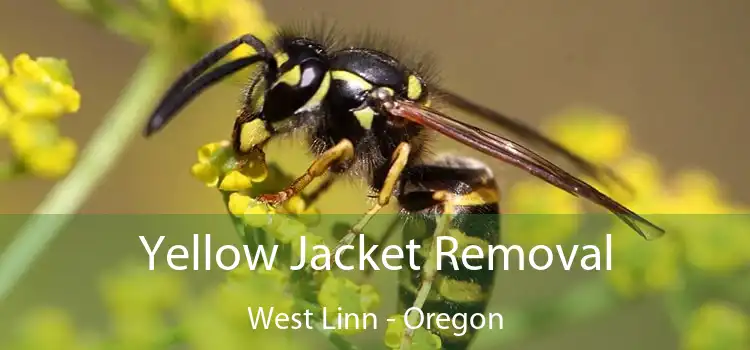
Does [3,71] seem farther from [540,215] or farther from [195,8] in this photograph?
[540,215]

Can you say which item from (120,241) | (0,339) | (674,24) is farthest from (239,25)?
(674,24)

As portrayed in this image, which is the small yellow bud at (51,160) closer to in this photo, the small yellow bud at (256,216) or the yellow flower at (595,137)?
the small yellow bud at (256,216)

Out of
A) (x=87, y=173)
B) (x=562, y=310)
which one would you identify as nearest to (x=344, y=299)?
(x=87, y=173)

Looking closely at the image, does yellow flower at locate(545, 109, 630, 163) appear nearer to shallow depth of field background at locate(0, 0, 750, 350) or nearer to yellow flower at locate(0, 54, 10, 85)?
yellow flower at locate(0, 54, 10, 85)

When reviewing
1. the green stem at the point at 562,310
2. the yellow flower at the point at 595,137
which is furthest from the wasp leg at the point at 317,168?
the yellow flower at the point at 595,137

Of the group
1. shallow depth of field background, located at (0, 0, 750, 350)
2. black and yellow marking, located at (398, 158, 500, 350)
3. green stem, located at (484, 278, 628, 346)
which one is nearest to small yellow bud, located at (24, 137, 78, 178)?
black and yellow marking, located at (398, 158, 500, 350)
